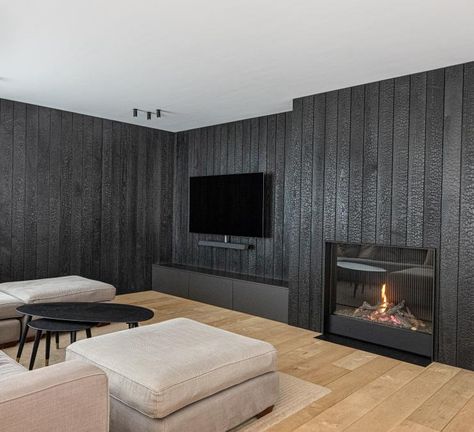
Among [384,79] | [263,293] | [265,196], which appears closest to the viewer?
[384,79]

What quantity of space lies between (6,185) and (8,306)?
1.77 metres

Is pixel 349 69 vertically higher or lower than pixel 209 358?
higher

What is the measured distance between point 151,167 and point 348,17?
3.97 m

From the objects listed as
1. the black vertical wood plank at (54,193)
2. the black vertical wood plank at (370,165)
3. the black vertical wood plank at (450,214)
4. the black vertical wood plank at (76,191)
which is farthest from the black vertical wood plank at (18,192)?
the black vertical wood plank at (450,214)

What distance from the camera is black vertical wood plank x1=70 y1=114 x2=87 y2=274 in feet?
16.7

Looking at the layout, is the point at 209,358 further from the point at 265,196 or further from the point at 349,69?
the point at 265,196

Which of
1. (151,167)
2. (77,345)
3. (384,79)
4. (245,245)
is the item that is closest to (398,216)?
(384,79)

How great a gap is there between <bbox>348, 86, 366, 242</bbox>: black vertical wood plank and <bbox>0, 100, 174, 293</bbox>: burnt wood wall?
3.13 meters

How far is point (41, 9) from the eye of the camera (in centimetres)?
244

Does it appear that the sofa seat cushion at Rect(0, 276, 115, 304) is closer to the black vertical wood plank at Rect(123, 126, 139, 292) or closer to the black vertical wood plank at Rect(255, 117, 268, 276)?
the black vertical wood plank at Rect(123, 126, 139, 292)

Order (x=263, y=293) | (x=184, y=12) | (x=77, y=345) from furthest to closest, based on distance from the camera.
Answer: (x=263, y=293)
(x=184, y=12)
(x=77, y=345)

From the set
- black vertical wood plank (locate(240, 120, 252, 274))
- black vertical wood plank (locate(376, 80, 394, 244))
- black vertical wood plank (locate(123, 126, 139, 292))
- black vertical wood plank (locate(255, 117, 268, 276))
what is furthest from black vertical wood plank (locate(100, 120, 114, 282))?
black vertical wood plank (locate(376, 80, 394, 244))

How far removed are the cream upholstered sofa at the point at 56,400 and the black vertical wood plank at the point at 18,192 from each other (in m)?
3.64

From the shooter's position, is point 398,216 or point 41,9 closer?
point 41,9
